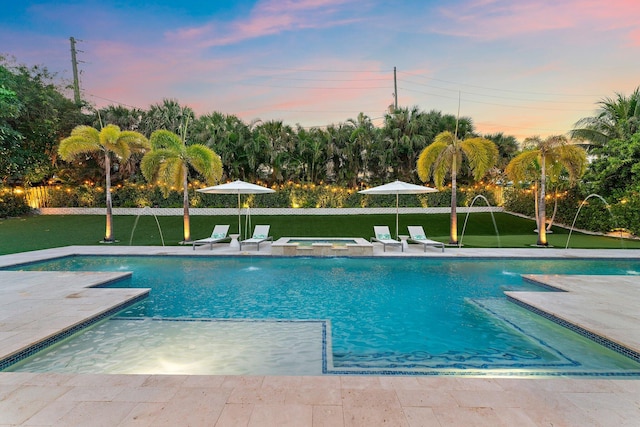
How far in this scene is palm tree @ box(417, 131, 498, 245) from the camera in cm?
1299

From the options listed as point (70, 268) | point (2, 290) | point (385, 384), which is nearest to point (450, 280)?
point (385, 384)

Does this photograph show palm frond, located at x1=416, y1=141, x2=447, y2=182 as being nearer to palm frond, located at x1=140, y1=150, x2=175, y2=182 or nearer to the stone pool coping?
palm frond, located at x1=140, y1=150, x2=175, y2=182

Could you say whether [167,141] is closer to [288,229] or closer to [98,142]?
[98,142]

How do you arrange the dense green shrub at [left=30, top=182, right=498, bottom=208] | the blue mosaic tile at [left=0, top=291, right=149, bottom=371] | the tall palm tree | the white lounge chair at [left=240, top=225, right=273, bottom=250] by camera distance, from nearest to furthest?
1. the blue mosaic tile at [left=0, top=291, right=149, bottom=371]
2. the white lounge chair at [left=240, top=225, right=273, bottom=250]
3. the dense green shrub at [left=30, top=182, right=498, bottom=208]
4. the tall palm tree

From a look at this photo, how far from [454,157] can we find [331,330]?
33.9 feet

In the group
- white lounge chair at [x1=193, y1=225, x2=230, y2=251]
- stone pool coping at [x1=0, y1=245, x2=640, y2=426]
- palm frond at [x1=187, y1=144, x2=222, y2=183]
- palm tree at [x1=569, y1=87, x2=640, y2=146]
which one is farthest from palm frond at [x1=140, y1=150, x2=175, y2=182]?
palm tree at [x1=569, y1=87, x2=640, y2=146]

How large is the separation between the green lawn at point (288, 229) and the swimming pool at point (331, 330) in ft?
19.6

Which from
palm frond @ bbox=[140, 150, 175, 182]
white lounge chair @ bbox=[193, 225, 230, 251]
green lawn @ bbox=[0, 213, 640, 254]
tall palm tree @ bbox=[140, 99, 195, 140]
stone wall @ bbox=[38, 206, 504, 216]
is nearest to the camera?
white lounge chair @ bbox=[193, 225, 230, 251]

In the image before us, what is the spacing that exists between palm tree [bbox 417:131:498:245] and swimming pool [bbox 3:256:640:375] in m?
5.10

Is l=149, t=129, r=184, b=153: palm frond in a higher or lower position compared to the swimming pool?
higher

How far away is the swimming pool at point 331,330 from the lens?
4.14 metres

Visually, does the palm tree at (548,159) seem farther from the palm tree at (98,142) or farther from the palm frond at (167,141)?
the palm tree at (98,142)

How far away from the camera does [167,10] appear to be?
50.6ft

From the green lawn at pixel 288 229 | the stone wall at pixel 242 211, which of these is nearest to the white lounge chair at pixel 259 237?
the green lawn at pixel 288 229
